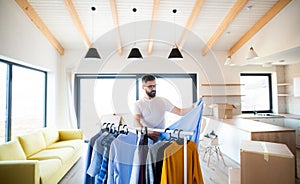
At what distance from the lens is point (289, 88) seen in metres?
5.30

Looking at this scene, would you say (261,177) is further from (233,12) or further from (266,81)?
(266,81)

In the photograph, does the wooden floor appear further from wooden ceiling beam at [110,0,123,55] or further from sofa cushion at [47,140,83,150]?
wooden ceiling beam at [110,0,123,55]

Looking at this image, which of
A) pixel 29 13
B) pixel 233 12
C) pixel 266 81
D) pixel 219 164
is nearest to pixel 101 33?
pixel 29 13

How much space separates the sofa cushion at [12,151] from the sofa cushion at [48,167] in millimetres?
349

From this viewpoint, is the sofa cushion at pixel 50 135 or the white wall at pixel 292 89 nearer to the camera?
the sofa cushion at pixel 50 135

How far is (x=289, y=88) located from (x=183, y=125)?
4.96 m

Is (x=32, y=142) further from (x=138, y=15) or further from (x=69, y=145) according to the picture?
(x=138, y=15)

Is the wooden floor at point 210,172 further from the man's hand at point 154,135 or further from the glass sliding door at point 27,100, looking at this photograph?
the man's hand at point 154,135

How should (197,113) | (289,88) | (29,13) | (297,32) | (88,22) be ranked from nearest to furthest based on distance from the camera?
(197,113), (297,32), (29,13), (88,22), (289,88)

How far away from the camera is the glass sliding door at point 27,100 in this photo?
3.79 m

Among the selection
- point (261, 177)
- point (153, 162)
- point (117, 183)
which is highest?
point (153, 162)

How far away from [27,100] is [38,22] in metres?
1.74

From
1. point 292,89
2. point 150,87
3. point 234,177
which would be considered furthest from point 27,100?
point 292,89

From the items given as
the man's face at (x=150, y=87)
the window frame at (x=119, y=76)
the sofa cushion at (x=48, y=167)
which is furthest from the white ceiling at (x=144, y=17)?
the sofa cushion at (x=48, y=167)
